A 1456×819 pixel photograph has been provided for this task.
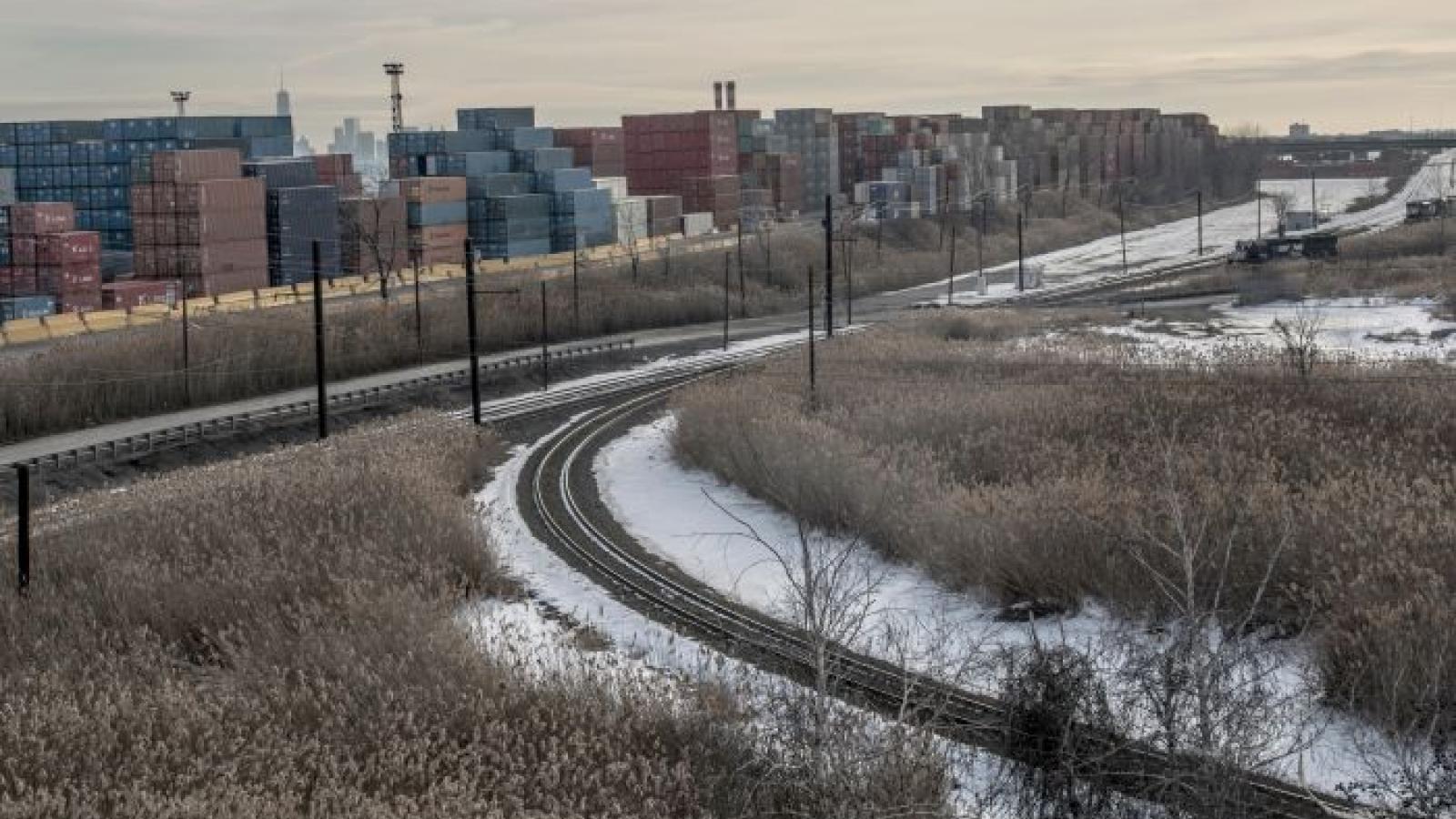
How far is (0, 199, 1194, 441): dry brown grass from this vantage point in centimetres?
3644

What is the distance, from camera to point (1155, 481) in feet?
67.8

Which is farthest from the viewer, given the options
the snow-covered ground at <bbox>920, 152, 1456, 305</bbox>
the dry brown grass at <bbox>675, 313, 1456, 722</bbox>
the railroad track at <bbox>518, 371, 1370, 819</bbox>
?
the snow-covered ground at <bbox>920, 152, 1456, 305</bbox>

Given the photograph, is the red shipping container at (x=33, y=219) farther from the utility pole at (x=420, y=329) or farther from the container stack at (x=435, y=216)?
the container stack at (x=435, y=216)

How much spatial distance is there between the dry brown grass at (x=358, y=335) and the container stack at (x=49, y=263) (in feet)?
20.2

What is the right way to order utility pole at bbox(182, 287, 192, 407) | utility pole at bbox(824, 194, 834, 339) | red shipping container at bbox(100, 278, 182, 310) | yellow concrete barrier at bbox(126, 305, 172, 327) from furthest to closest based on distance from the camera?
1. red shipping container at bbox(100, 278, 182, 310)
2. yellow concrete barrier at bbox(126, 305, 172, 327)
3. utility pole at bbox(182, 287, 192, 407)
4. utility pole at bbox(824, 194, 834, 339)

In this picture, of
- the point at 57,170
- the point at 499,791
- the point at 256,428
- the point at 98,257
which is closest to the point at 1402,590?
the point at 499,791

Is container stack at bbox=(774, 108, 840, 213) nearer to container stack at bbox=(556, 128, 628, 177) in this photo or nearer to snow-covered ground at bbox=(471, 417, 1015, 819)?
container stack at bbox=(556, 128, 628, 177)

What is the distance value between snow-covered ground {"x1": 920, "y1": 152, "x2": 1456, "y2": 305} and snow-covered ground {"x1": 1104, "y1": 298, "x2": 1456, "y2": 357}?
14.1 metres

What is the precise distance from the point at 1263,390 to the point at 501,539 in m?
13.8

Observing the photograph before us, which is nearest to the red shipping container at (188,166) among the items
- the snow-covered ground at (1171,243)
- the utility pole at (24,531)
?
the snow-covered ground at (1171,243)

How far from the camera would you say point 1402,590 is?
49.5 ft

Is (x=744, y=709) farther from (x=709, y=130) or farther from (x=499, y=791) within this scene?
(x=709, y=130)

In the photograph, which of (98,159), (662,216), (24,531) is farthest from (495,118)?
(24,531)

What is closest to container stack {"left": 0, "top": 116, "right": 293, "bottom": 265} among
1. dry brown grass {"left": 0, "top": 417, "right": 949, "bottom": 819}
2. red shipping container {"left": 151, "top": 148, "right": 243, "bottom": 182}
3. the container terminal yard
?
the container terminal yard
